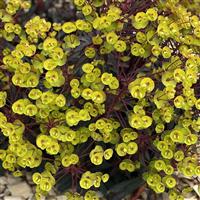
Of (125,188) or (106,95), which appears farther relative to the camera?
(125,188)

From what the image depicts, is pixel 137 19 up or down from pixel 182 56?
up

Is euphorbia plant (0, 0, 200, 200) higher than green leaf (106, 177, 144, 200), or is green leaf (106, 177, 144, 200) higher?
euphorbia plant (0, 0, 200, 200)

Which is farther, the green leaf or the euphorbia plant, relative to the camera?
the green leaf

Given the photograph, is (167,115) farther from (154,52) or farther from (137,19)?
(137,19)

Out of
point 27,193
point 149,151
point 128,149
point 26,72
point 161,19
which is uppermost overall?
point 161,19

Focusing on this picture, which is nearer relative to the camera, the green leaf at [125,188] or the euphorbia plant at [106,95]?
the euphorbia plant at [106,95]

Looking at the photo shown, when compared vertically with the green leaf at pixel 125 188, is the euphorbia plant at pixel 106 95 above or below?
above

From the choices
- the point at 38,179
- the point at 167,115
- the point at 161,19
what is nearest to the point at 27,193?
the point at 38,179

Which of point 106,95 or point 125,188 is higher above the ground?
point 106,95
